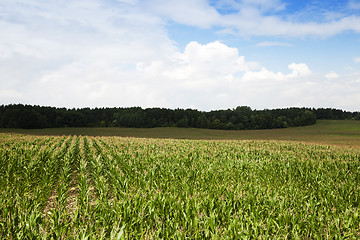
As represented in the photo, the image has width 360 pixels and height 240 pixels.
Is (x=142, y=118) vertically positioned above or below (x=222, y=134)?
above

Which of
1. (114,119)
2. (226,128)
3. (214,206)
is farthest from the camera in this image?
(114,119)

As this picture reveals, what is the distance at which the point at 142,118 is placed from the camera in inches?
3632

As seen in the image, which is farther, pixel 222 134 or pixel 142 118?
pixel 142 118

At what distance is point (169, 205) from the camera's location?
605 cm

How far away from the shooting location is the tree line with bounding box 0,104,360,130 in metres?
73.6

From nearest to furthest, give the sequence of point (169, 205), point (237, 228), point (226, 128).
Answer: point (237, 228)
point (169, 205)
point (226, 128)

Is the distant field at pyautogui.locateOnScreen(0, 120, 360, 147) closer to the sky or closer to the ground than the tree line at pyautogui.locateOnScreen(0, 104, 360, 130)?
closer to the ground

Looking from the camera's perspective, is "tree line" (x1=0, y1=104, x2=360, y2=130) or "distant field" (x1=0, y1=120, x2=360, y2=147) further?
"tree line" (x1=0, y1=104, x2=360, y2=130)

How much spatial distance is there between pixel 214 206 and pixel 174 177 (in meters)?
3.41

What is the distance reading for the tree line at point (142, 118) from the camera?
73625mm

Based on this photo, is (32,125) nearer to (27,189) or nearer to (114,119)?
(114,119)

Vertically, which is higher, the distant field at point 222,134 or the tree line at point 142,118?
the tree line at point 142,118

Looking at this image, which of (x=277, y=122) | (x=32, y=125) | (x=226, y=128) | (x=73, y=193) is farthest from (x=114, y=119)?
(x=73, y=193)

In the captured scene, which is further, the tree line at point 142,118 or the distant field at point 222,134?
the tree line at point 142,118
